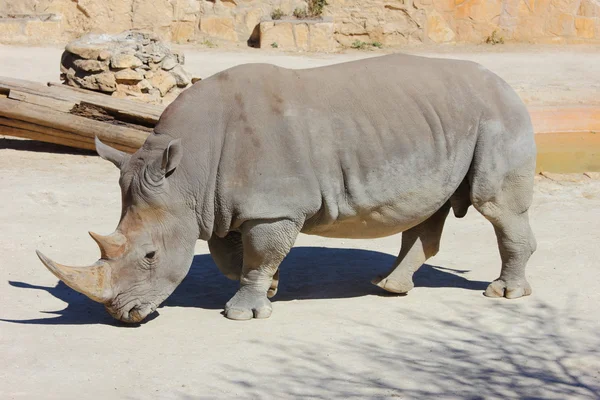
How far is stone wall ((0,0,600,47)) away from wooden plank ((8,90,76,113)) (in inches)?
260

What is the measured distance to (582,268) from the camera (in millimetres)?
7793

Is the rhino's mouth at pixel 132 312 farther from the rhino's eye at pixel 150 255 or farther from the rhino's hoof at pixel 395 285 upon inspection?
the rhino's hoof at pixel 395 285

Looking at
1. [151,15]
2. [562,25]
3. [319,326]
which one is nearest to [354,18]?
[151,15]

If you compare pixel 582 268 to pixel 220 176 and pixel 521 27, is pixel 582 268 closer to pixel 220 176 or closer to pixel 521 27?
pixel 220 176

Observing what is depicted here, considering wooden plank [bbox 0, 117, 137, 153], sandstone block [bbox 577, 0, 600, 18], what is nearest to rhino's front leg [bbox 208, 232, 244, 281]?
wooden plank [bbox 0, 117, 137, 153]

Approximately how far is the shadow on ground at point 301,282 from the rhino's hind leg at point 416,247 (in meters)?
0.26

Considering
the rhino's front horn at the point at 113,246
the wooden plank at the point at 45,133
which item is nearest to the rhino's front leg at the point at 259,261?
the rhino's front horn at the point at 113,246

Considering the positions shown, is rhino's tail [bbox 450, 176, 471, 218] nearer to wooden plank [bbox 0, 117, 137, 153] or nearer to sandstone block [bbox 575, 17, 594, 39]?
wooden plank [bbox 0, 117, 137, 153]

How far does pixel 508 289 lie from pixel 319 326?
1.63 metres

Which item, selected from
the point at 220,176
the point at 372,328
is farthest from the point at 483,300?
the point at 220,176

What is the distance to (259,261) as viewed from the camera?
6.37 metres

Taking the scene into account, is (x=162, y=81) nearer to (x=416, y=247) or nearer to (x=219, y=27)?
(x=416, y=247)

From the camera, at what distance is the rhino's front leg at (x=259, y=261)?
6223 mm

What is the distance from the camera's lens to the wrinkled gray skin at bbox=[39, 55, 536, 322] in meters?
6.14
